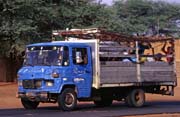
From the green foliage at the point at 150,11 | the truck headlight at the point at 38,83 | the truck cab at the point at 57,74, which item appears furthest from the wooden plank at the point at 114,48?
the green foliage at the point at 150,11

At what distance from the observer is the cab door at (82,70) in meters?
20.4

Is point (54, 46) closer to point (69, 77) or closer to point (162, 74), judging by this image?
point (69, 77)

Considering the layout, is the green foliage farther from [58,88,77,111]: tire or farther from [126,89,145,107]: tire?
[58,88,77,111]: tire

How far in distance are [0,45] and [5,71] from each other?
2.87 m

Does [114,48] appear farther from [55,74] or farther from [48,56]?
[55,74]

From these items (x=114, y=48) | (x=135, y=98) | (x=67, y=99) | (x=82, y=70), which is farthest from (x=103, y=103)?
(x=67, y=99)

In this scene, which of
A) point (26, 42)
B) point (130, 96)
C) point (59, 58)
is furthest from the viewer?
point (26, 42)

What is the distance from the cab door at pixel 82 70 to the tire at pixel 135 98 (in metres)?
2.22

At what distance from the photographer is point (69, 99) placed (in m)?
20.0

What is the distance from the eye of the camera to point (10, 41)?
1399 inches

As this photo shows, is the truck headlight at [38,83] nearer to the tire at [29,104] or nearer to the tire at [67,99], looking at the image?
the tire at [67,99]

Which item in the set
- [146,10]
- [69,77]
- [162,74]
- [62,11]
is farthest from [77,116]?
[146,10]

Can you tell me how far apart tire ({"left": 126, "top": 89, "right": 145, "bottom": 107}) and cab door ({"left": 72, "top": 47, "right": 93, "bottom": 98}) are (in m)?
2.22

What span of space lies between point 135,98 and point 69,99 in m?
3.63
